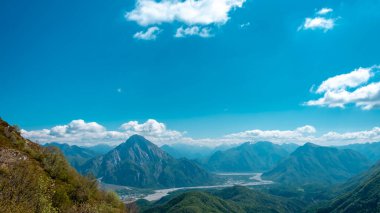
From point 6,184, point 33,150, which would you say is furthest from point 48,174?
point 6,184

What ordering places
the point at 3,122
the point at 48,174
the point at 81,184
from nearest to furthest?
the point at 48,174 → the point at 81,184 → the point at 3,122

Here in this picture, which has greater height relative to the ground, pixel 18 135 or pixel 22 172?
pixel 18 135

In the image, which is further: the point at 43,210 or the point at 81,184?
the point at 81,184

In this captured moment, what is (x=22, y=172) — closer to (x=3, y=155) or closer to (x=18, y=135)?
(x=3, y=155)

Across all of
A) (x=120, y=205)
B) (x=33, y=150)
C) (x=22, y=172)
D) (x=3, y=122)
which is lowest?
(x=120, y=205)

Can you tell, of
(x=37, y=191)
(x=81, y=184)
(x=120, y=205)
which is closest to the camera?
(x=37, y=191)

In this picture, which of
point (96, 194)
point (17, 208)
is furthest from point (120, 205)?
point (17, 208)

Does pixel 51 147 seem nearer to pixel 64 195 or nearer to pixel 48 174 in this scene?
pixel 48 174
